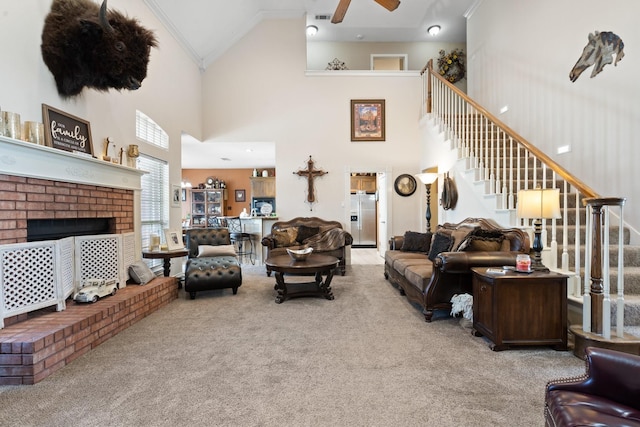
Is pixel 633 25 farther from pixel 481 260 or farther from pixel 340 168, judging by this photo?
pixel 340 168

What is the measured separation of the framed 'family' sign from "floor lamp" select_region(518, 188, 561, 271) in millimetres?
4061

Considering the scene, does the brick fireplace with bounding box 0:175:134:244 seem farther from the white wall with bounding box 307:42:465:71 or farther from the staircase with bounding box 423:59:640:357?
the white wall with bounding box 307:42:465:71

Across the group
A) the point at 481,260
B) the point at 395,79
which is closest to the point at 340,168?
the point at 395,79

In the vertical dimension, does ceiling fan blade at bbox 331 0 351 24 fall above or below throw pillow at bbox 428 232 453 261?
above

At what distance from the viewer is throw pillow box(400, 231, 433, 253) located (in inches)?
182

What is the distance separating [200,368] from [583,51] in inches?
206

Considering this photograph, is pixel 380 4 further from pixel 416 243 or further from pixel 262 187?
pixel 262 187

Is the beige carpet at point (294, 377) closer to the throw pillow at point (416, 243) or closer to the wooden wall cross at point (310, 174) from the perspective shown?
the throw pillow at point (416, 243)

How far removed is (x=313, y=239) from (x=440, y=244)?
2382mm

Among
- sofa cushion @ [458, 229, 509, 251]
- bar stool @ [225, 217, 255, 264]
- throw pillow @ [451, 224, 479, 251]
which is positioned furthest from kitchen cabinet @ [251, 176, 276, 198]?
sofa cushion @ [458, 229, 509, 251]

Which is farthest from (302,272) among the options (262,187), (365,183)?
(262,187)

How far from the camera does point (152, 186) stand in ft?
15.0

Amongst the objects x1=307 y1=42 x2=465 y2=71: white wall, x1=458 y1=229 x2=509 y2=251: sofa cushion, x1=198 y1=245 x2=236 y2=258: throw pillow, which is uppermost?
x1=307 y1=42 x2=465 y2=71: white wall

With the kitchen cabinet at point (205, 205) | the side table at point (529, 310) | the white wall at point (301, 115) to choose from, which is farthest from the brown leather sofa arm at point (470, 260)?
the kitchen cabinet at point (205, 205)
